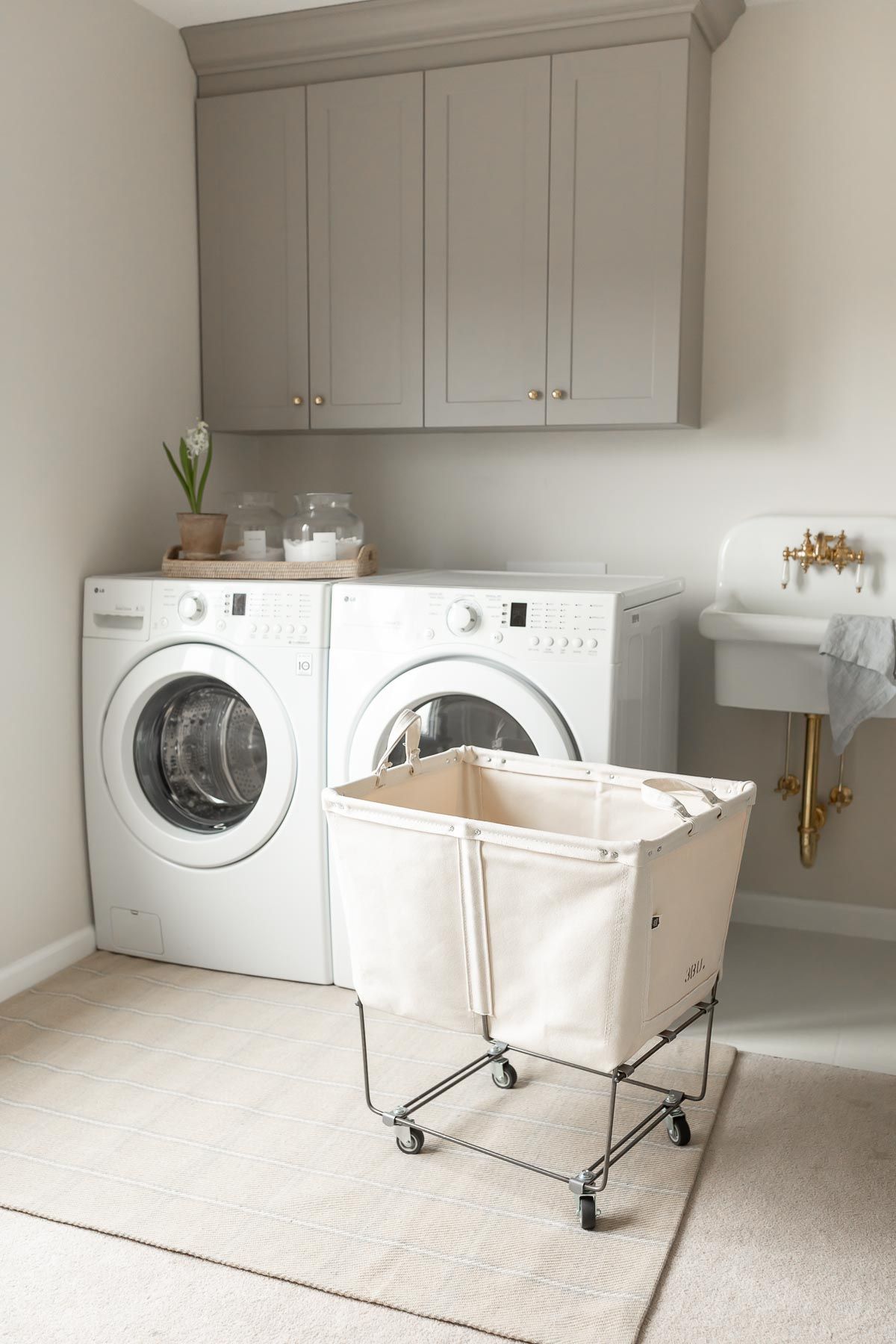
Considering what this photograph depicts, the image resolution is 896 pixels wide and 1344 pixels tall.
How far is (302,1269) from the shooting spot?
166cm

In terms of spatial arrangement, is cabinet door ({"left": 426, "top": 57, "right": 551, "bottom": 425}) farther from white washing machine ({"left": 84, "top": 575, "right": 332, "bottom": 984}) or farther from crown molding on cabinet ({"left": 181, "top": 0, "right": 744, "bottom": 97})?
white washing machine ({"left": 84, "top": 575, "right": 332, "bottom": 984})

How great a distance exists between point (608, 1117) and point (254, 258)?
2295 mm

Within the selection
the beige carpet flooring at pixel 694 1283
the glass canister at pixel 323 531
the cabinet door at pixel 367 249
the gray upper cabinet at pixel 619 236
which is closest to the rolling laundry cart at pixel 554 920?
the beige carpet flooring at pixel 694 1283

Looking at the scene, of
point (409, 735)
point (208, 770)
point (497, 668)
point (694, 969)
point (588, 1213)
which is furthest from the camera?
point (208, 770)

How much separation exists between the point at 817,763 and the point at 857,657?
50cm

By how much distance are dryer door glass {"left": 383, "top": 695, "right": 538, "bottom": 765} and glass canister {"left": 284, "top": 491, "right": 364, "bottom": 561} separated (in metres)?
0.46

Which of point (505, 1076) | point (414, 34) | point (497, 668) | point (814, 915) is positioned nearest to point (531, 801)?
point (497, 668)

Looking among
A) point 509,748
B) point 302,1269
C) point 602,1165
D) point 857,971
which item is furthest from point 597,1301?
point 857,971

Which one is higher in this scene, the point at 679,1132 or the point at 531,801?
the point at 531,801

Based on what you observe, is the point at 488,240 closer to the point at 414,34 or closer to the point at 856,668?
the point at 414,34

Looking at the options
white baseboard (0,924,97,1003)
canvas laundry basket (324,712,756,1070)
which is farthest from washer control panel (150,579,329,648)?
white baseboard (0,924,97,1003)

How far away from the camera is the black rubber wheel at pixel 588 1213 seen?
1.74m

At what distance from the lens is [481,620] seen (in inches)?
95.4

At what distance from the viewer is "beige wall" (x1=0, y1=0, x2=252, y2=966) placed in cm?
253
